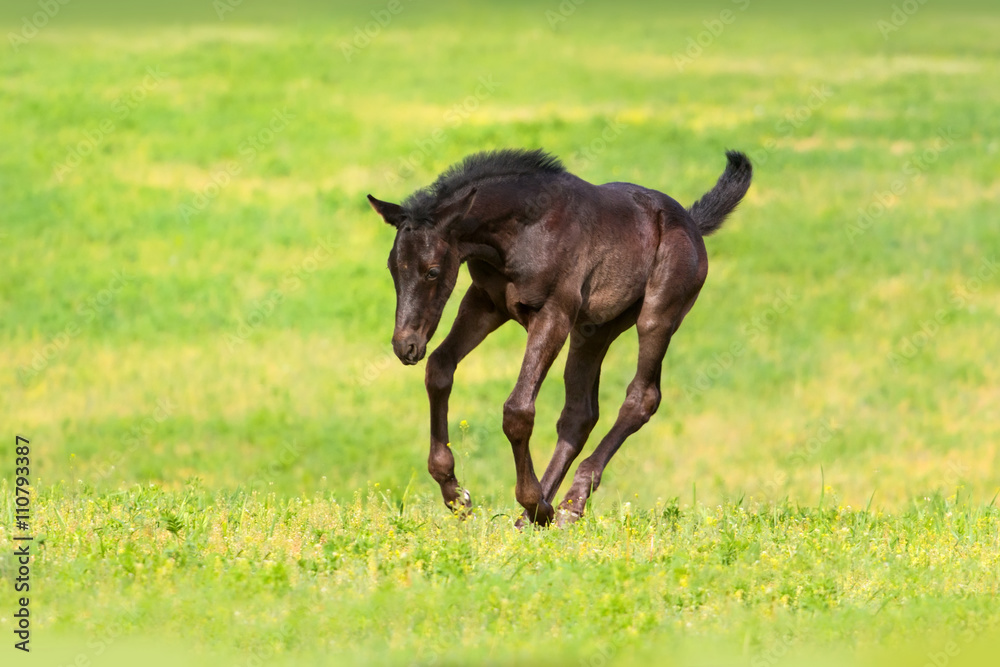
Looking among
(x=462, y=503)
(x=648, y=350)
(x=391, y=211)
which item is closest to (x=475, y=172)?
(x=391, y=211)

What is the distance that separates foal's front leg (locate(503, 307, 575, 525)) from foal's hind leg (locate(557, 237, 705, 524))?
705 millimetres

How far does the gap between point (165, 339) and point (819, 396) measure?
12.1 metres

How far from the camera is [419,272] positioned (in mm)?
7668

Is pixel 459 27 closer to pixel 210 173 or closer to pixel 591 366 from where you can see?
pixel 210 173

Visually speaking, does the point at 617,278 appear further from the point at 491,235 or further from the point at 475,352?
the point at 475,352

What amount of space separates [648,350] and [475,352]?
47.3 feet

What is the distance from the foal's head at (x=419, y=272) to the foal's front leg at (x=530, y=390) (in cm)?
73

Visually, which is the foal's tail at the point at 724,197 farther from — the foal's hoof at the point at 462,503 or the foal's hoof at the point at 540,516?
the foal's hoof at the point at 462,503

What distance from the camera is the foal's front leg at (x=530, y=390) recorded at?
26.4ft

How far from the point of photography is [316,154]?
33219 millimetres

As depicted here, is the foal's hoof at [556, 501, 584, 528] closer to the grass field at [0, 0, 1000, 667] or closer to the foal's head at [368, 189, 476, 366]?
the grass field at [0, 0, 1000, 667]

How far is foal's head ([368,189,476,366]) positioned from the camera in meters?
7.60

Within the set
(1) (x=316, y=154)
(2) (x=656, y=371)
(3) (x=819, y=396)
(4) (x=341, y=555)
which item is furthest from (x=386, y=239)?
(4) (x=341, y=555)

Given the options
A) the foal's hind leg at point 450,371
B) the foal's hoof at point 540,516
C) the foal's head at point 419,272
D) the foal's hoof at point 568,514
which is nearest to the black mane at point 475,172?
the foal's head at point 419,272
